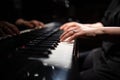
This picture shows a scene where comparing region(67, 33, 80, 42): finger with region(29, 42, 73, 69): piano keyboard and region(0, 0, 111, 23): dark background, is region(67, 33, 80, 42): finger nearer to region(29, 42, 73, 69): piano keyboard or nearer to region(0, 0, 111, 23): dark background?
region(29, 42, 73, 69): piano keyboard

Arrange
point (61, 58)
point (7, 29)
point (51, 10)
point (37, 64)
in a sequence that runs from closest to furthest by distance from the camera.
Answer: point (37, 64) < point (61, 58) < point (7, 29) < point (51, 10)

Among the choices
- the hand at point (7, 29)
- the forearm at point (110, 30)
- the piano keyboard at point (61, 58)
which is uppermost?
the hand at point (7, 29)

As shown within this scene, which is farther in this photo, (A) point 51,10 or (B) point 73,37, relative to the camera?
(A) point 51,10

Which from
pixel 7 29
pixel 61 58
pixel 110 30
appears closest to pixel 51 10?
pixel 7 29

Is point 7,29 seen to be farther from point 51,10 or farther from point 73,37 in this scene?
point 51,10

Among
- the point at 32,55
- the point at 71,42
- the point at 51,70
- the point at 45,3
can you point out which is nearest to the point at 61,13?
the point at 45,3

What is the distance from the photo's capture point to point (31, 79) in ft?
1.91

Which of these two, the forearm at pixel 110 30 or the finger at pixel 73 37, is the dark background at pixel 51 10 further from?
the forearm at pixel 110 30

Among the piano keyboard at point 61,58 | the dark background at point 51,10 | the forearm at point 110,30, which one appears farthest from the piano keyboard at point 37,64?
the dark background at point 51,10

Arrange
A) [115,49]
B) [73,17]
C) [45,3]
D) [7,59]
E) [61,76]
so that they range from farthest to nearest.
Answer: [73,17]
[45,3]
[115,49]
[7,59]
[61,76]

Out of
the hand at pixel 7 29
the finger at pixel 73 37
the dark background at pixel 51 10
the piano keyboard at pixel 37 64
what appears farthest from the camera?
the dark background at pixel 51 10

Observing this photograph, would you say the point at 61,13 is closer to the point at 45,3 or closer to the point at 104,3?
the point at 45,3

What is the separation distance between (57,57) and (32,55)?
10 centimetres

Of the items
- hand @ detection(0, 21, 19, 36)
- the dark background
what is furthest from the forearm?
the dark background
